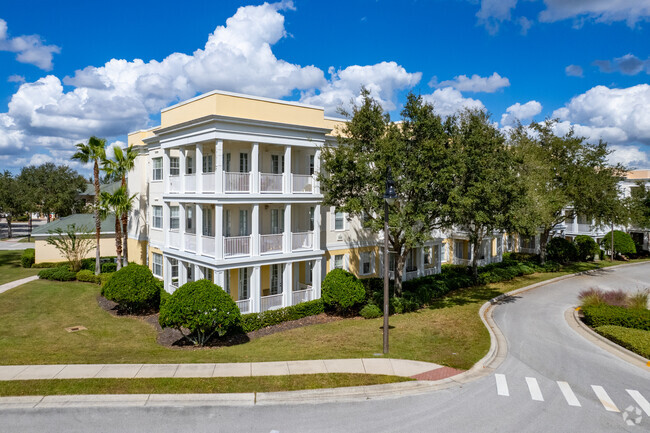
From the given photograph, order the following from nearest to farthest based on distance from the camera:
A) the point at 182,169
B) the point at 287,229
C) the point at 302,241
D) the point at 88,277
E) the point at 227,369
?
the point at 227,369, the point at 287,229, the point at 302,241, the point at 182,169, the point at 88,277

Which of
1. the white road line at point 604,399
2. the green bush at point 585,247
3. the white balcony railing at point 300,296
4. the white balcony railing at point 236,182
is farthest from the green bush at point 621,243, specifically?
the white balcony railing at point 236,182

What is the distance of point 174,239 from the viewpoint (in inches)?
957

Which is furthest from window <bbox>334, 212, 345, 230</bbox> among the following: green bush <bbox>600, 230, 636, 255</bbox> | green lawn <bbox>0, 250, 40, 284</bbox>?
green bush <bbox>600, 230, 636, 255</bbox>

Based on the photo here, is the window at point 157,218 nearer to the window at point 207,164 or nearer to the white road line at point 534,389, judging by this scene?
the window at point 207,164

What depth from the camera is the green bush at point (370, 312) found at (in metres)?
21.9

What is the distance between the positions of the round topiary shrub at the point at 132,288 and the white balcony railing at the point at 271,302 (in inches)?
244

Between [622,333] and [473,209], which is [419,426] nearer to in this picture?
[622,333]

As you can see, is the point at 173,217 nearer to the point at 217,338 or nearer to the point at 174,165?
the point at 174,165

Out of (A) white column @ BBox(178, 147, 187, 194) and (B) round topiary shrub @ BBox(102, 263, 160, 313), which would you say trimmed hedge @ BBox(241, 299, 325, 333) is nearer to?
(B) round topiary shrub @ BBox(102, 263, 160, 313)

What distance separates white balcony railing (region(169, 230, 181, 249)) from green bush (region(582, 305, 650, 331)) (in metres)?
20.9

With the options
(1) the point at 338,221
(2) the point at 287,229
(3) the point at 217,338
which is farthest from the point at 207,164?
(3) the point at 217,338

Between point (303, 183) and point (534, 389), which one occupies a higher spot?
point (303, 183)

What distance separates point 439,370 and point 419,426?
142 inches

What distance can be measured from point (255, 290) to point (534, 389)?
1311 centimetres
